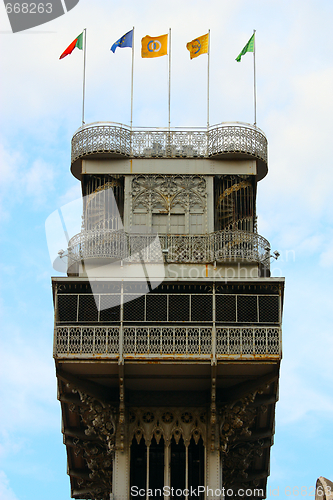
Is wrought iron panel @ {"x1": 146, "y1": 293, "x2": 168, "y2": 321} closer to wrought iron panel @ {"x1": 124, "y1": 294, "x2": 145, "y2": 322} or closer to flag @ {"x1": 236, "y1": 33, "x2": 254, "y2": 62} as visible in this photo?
wrought iron panel @ {"x1": 124, "y1": 294, "x2": 145, "y2": 322}

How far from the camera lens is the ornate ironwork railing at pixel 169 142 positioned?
49125 mm

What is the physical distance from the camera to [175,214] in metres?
48.6

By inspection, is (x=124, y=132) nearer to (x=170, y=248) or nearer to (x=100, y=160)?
(x=100, y=160)

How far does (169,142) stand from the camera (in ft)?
163

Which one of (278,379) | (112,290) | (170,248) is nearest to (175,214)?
(170,248)

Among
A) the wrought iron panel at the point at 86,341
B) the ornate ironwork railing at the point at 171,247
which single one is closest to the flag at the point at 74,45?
the ornate ironwork railing at the point at 171,247

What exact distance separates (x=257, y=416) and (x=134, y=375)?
5.83 meters

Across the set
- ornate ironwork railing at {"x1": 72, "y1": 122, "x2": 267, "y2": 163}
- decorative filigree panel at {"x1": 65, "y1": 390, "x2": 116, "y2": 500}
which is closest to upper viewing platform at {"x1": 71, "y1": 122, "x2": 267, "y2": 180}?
ornate ironwork railing at {"x1": 72, "y1": 122, "x2": 267, "y2": 163}

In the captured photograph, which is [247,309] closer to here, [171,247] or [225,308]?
[225,308]

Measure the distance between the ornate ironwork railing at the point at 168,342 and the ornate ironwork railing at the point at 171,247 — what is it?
10.4 feet

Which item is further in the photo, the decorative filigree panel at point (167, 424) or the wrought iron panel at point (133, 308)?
the decorative filigree panel at point (167, 424)

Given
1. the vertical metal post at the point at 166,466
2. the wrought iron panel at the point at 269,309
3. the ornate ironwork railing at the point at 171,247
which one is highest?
the ornate ironwork railing at the point at 171,247

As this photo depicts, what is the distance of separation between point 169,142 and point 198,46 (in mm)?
5004

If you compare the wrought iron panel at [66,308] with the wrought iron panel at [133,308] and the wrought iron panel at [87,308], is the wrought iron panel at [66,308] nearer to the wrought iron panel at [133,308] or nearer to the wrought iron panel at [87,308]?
Result: the wrought iron panel at [87,308]
